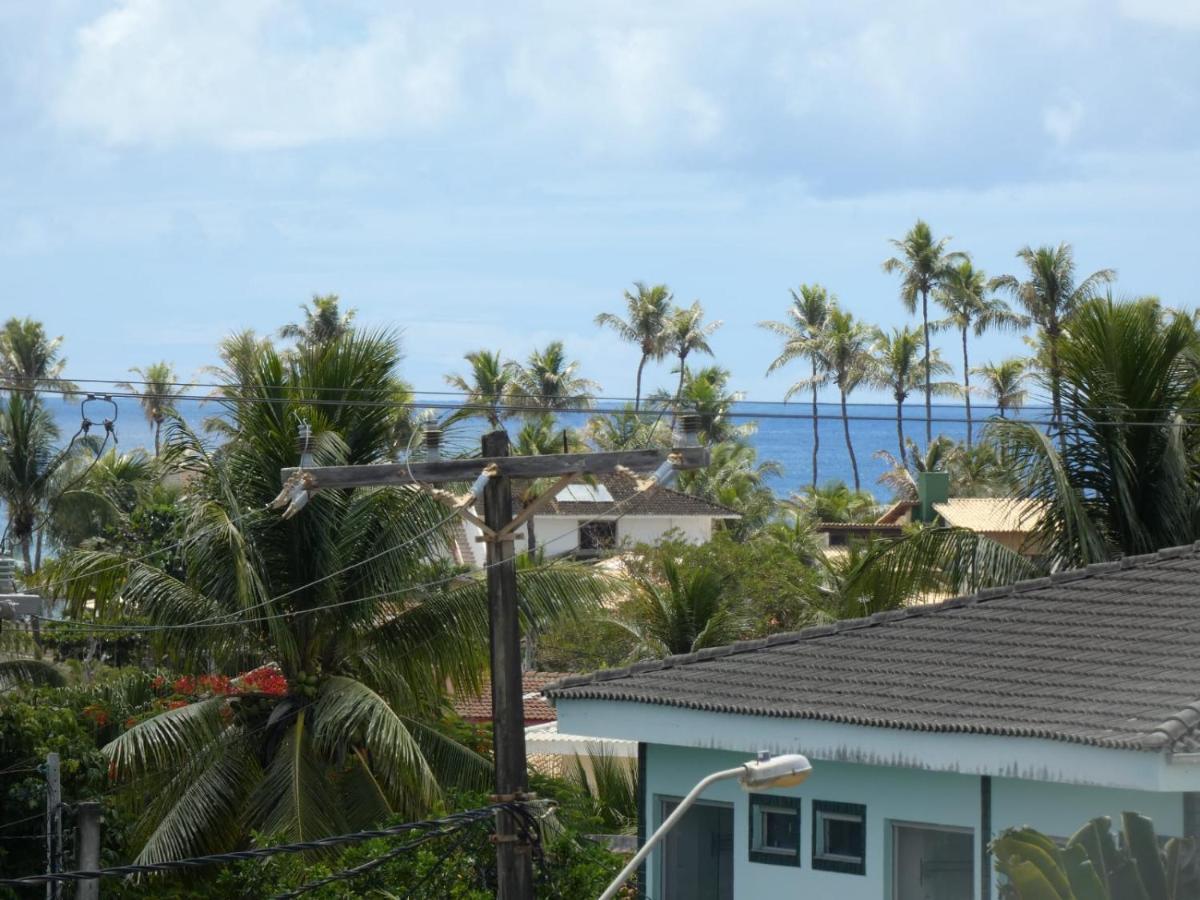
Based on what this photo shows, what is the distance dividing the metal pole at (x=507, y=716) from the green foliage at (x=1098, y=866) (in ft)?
12.9

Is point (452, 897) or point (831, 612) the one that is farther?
point (831, 612)

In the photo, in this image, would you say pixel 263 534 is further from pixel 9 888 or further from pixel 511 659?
pixel 511 659

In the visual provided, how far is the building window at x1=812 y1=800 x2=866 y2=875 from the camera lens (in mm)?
12664

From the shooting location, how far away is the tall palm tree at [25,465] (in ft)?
166

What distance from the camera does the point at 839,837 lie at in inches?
507

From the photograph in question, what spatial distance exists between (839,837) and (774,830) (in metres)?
0.61

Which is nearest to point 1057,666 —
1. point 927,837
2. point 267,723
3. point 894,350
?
point 927,837

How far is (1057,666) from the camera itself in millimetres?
12672

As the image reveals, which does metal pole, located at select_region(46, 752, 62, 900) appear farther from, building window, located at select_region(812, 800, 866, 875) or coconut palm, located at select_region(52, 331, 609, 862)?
building window, located at select_region(812, 800, 866, 875)

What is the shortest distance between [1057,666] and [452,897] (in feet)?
20.0

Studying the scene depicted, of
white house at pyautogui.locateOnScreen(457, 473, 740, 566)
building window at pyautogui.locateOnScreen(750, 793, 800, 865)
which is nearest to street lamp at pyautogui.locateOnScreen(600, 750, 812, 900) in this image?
building window at pyautogui.locateOnScreen(750, 793, 800, 865)

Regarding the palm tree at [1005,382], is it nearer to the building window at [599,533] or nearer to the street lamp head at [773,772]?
the building window at [599,533]

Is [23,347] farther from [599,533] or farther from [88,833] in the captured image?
[88,833]

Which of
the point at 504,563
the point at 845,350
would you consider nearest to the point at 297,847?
the point at 504,563
